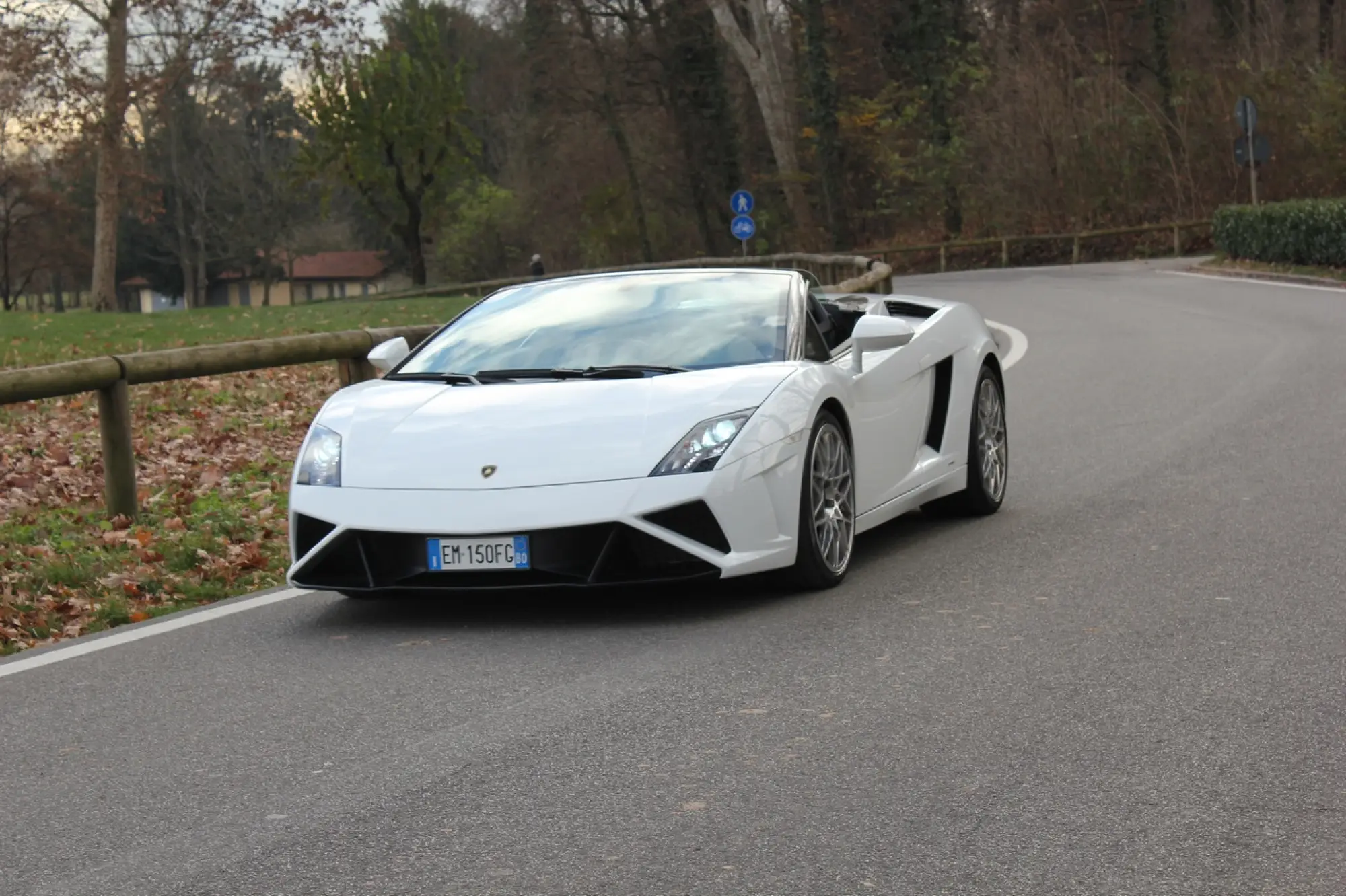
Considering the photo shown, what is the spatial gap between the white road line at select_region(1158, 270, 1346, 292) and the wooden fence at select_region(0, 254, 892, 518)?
16958 mm

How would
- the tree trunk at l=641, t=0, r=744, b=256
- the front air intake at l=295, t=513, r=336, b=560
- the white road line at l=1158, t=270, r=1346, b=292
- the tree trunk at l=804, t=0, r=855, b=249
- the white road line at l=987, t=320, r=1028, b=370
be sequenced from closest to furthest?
the front air intake at l=295, t=513, r=336, b=560 → the white road line at l=987, t=320, r=1028, b=370 → the white road line at l=1158, t=270, r=1346, b=292 → the tree trunk at l=804, t=0, r=855, b=249 → the tree trunk at l=641, t=0, r=744, b=256

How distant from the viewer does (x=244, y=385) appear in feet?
57.2

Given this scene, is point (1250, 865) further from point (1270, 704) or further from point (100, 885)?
point (100, 885)

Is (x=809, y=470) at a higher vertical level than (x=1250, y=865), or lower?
higher

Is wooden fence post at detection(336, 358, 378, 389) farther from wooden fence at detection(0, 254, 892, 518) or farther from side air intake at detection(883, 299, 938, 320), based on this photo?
side air intake at detection(883, 299, 938, 320)

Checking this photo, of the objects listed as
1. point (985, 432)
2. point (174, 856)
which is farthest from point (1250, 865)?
point (985, 432)

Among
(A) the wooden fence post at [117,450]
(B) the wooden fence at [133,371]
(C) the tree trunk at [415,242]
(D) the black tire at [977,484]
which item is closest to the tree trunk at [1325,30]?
(C) the tree trunk at [415,242]

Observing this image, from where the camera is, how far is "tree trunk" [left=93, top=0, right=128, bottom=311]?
41375 mm

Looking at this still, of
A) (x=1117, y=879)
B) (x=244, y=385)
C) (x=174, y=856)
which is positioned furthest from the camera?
(x=244, y=385)

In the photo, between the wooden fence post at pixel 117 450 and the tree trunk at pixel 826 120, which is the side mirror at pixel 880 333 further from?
the tree trunk at pixel 826 120

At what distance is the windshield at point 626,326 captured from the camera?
7.73m

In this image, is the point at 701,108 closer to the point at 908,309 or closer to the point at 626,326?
the point at 908,309

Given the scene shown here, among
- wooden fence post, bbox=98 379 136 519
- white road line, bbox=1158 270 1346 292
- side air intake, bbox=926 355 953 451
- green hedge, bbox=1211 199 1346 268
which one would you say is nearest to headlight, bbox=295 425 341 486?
wooden fence post, bbox=98 379 136 519

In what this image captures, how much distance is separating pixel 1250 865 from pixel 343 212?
354 ft
